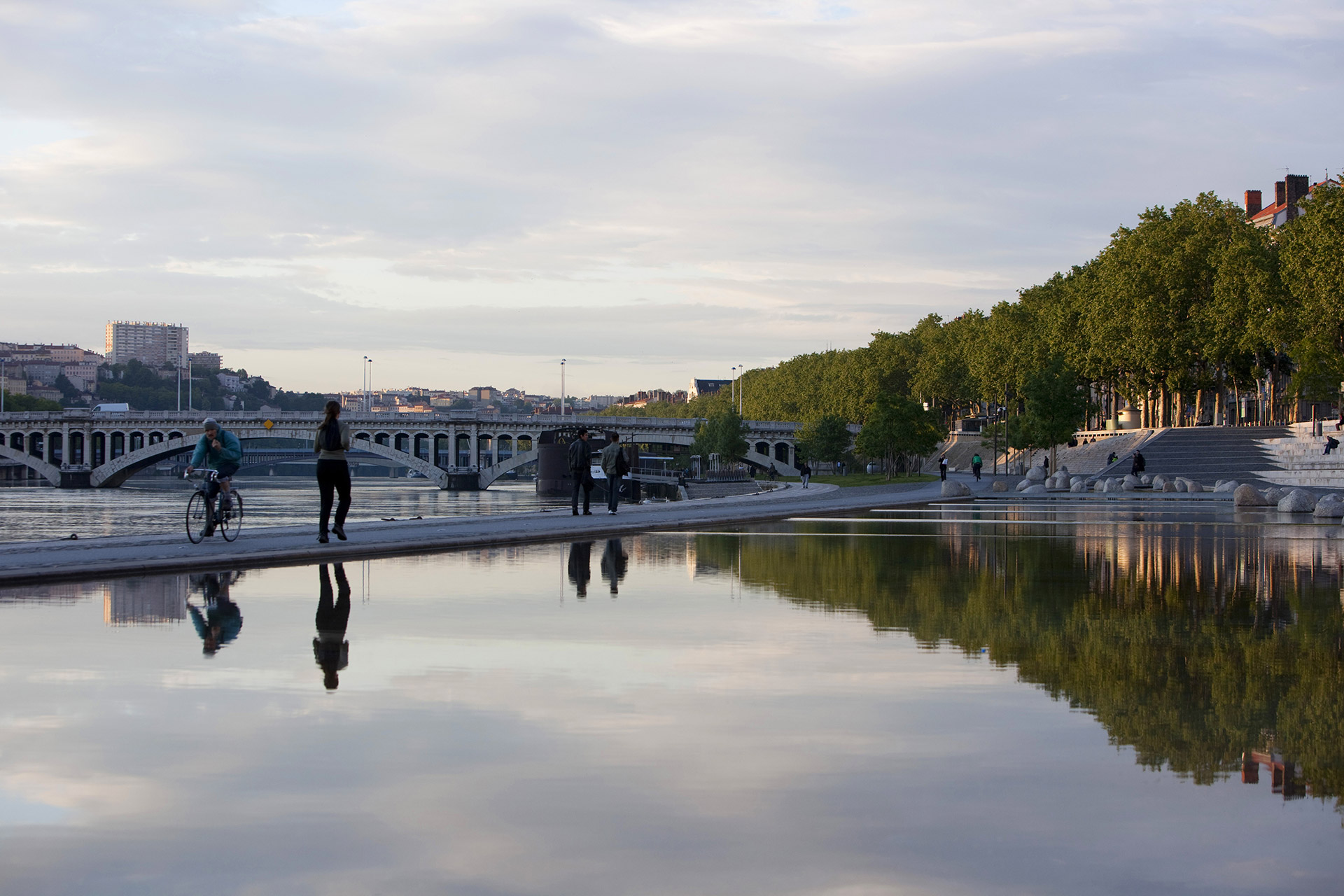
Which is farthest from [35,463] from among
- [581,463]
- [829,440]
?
[581,463]

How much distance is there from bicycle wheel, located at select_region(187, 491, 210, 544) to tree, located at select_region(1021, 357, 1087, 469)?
188 ft

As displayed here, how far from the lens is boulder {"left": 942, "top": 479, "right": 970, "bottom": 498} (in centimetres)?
4466

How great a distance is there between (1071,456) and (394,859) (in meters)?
81.5

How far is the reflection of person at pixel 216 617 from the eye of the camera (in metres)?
9.59

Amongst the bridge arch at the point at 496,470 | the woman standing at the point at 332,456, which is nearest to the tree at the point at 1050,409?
the bridge arch at the point at 496,470

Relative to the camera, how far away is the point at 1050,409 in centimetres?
7031

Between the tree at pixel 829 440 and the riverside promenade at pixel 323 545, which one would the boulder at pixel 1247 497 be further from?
the tree at pixel 829 440

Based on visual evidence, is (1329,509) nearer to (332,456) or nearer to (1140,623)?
(1140,623)

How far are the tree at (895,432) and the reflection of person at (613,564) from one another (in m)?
51.4

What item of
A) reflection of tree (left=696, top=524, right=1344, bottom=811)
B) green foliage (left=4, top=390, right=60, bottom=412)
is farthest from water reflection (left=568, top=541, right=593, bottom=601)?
green foliage (left=4, top=390, right=60, bottom=412)

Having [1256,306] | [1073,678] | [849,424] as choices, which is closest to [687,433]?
[849,424]

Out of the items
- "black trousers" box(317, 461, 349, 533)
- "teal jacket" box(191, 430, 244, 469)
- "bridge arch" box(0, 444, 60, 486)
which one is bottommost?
"bridge arch" box(0, 444, 60, 486)

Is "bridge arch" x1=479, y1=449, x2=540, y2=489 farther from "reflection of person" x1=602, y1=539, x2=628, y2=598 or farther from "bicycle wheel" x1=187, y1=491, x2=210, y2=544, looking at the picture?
"bicycle wheel" x1=187, y1=491, x2=210, y2=544

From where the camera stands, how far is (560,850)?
15.6 ft
